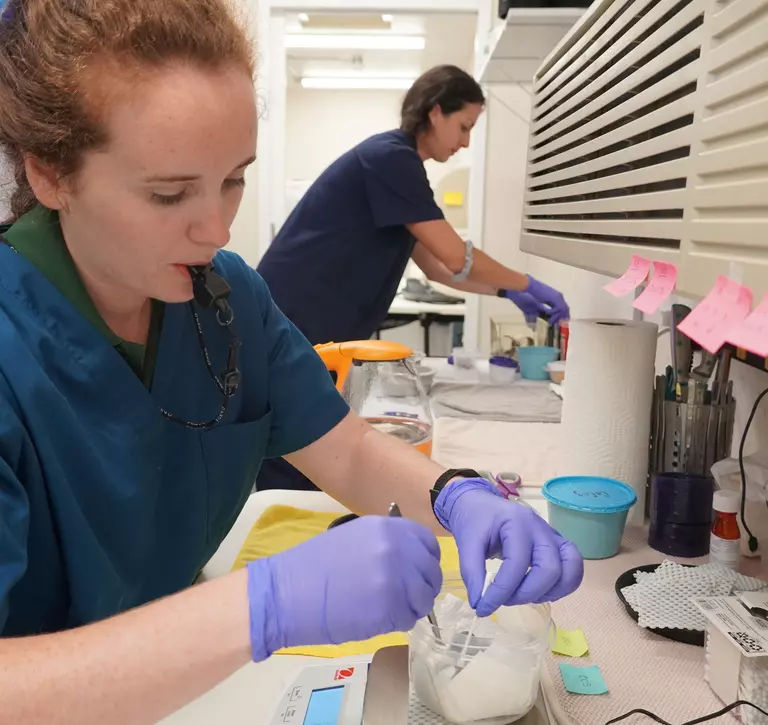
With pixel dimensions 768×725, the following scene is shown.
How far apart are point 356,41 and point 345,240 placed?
2.74m

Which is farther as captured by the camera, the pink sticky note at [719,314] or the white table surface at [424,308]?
the white table surface at [424,308]

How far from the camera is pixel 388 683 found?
0.71m

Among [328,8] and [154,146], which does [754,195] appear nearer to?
[154,146]

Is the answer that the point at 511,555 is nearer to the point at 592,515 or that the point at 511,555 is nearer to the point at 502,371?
the point at 592,515

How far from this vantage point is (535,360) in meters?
2.38

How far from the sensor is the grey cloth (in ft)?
6.19

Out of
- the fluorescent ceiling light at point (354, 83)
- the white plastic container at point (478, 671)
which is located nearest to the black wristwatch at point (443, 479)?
the white plastic container at point (478, 671)

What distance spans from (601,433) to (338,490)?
491 millimetres

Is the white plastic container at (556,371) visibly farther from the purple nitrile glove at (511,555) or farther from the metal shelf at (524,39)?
the purple nitrile glove at (511,555)

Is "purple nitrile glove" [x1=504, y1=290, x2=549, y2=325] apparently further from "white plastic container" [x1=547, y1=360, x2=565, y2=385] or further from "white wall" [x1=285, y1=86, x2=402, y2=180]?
"white wall" [x1=285, y1=86, x2=402, y2=180]

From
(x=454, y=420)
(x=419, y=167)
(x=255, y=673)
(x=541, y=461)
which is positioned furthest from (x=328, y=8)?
(x=255, y=673)

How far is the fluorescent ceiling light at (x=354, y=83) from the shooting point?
5285 mm

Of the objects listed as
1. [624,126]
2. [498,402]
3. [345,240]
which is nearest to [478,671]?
[624,126]

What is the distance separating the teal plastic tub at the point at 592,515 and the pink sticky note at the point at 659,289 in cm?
38
